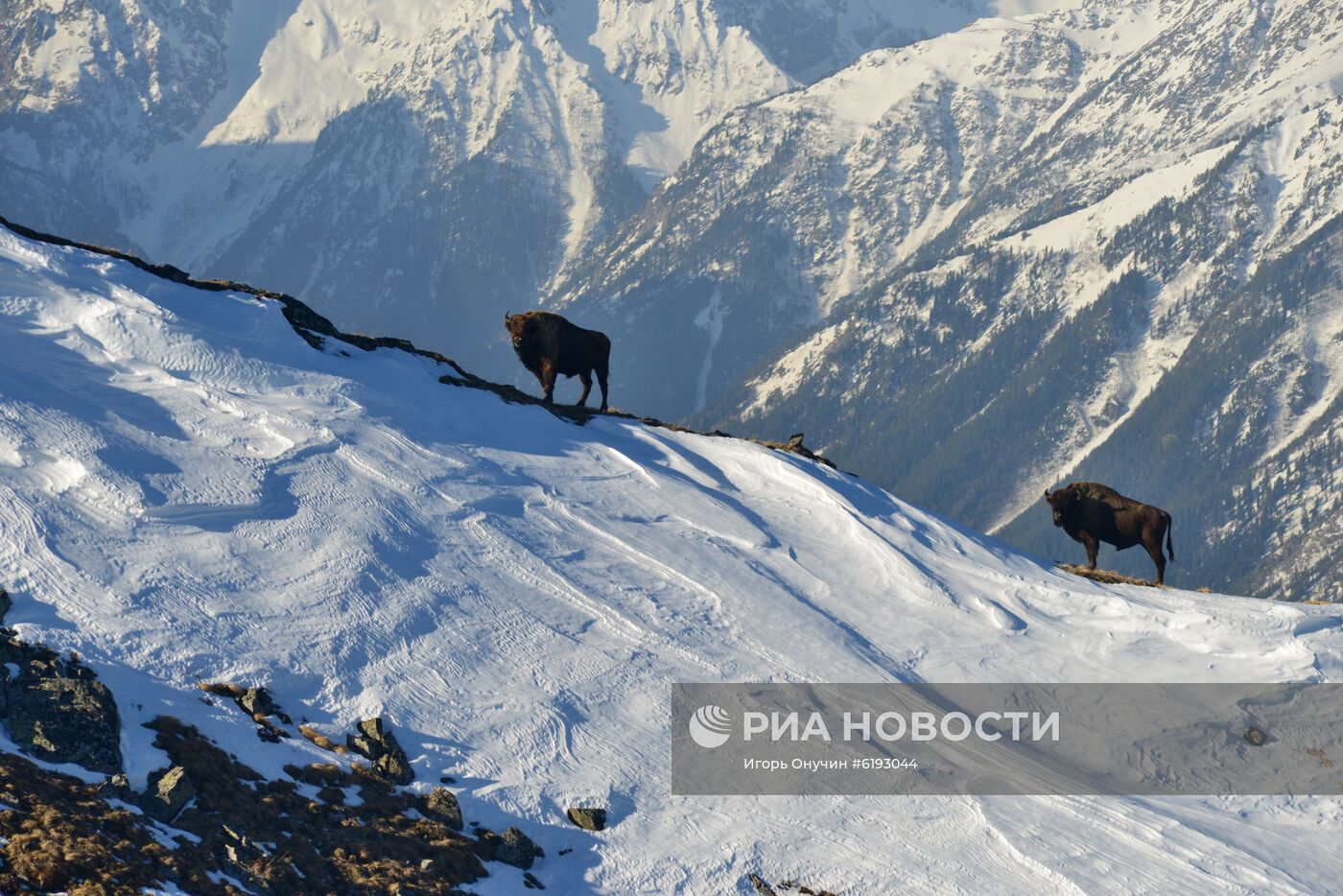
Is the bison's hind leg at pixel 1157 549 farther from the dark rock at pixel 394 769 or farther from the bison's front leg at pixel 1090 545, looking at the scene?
the dark rock at pixel 394 769

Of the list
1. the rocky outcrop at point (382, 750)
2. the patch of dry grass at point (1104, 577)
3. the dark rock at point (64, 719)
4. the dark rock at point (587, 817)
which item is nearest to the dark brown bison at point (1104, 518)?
the patch of dry grass at point (1104, 577)

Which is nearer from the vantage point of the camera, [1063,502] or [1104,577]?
[1104,577]

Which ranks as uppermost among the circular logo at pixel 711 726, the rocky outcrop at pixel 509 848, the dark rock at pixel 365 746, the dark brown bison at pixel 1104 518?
the dark brown bison at pixel 1104 518

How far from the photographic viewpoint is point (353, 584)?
31219mm

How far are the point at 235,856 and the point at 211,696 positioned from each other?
190 inches

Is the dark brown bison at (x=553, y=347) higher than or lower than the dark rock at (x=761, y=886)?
higher

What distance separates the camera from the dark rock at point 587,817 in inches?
1033

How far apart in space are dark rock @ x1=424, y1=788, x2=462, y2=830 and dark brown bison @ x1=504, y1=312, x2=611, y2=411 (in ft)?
60.0

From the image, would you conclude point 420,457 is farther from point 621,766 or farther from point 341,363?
point 621,766

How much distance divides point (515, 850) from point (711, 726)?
564 cm

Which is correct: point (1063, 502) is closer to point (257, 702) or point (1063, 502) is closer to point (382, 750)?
point (382, 750)

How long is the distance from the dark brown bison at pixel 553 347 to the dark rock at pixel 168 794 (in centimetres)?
2055

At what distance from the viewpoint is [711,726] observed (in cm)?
2977

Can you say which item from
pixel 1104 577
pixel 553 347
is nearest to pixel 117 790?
pixel 553 347
